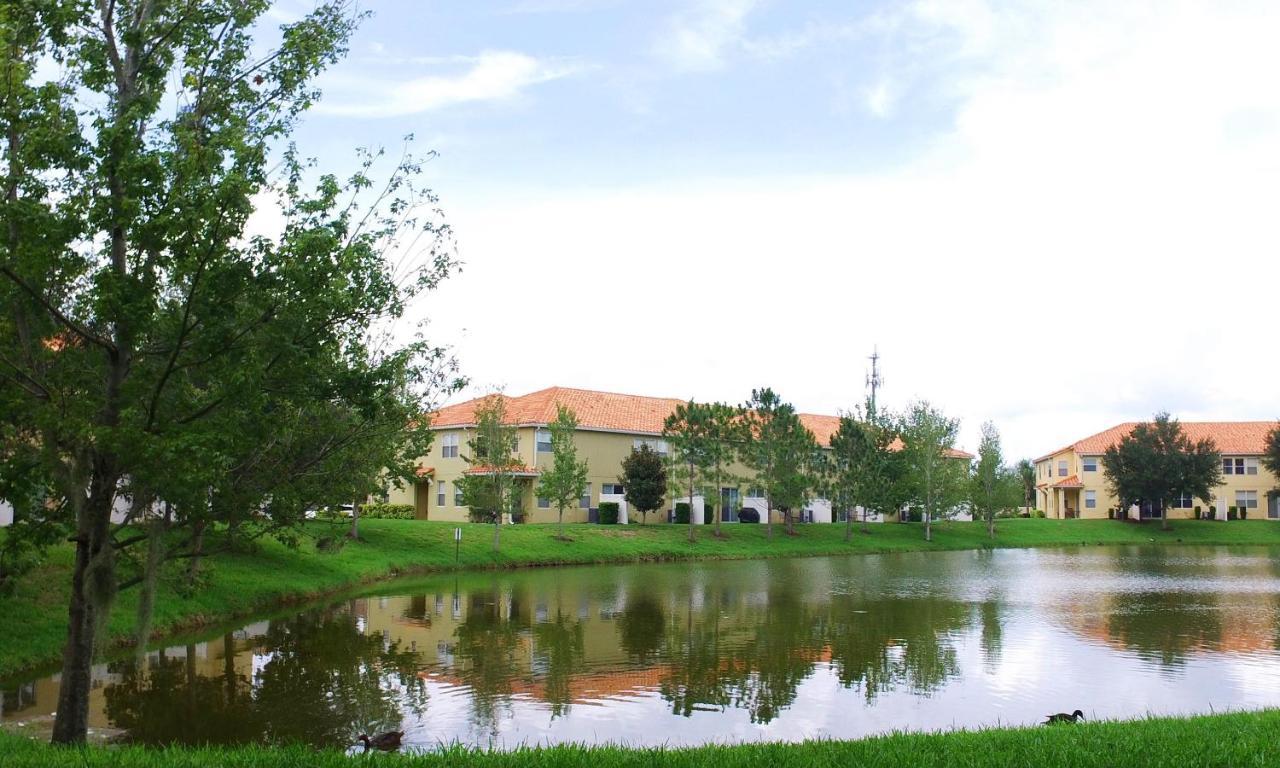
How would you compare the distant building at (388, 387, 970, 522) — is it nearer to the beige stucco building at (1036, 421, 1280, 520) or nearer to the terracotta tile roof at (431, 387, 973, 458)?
the terracotta tile roof at (431, 387, 973, 458)

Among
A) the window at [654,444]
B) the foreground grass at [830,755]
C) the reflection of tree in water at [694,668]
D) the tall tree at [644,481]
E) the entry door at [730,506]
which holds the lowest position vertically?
the reflection of tree in water at [694,668]

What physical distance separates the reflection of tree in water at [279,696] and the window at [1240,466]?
7323cm

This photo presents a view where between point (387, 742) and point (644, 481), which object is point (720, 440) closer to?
point (644, 481)

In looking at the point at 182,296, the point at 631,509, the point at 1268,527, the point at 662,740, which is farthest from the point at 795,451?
the point at 182,296

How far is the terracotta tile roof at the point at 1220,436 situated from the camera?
3007 inches

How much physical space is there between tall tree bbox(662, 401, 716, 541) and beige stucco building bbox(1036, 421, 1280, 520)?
34182 mm

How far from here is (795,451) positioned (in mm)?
54969

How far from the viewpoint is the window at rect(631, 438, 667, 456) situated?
188 feet

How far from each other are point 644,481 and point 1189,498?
4206 centimetres

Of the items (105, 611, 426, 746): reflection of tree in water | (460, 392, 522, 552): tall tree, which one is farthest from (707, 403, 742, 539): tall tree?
(105, 611, 426, 746): reflection of tree in water

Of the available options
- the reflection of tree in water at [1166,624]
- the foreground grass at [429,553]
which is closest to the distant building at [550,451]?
the foreground grass at [429,553]

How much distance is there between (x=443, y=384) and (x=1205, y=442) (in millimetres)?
70251

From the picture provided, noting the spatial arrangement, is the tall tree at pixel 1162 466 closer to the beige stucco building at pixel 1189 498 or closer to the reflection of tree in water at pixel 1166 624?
the beige stucco building at pixel 1189 498

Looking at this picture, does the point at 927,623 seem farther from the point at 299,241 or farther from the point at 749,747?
the point at 299,241
